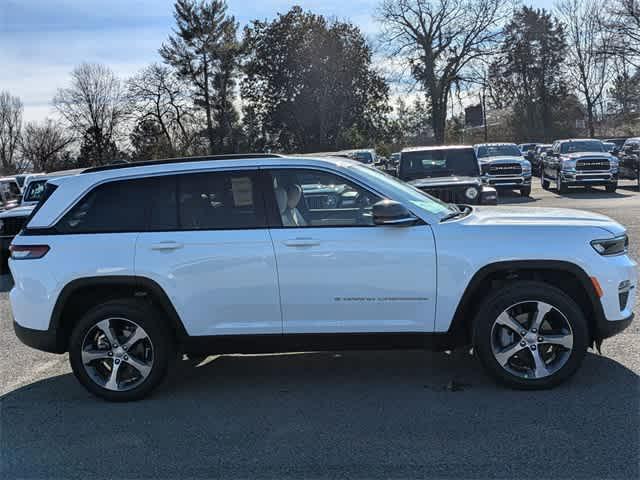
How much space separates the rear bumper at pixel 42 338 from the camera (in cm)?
530


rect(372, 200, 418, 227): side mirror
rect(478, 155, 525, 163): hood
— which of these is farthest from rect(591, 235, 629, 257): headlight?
rect(478, 155, 525, 163): hood

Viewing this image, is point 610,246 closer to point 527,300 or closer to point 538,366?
point 527,300

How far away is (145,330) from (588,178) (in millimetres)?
21560

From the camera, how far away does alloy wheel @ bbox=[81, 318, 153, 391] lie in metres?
5.23

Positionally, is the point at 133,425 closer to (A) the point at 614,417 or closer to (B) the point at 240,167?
(B) the point at 240,167

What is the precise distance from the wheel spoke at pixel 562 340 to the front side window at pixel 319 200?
1538mm

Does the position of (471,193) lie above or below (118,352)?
above

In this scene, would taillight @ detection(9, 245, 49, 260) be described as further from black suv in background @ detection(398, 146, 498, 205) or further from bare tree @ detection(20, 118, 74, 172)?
bare tree @ detection(20, 118, 74, 172)

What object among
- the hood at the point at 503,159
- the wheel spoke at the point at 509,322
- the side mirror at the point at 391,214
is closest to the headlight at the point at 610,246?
the wheel spoke at the point at 509,322

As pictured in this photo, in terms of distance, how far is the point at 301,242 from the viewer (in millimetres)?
4988

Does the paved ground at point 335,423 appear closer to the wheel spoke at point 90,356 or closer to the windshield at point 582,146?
the wheel spoke at point 90,356

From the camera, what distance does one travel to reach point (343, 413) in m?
4.79

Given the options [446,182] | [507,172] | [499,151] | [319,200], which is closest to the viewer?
[319,200]

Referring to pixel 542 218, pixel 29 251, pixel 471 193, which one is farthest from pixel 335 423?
pixel 471 193
